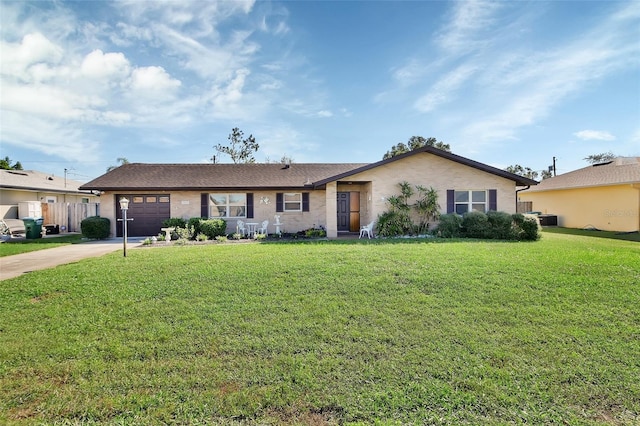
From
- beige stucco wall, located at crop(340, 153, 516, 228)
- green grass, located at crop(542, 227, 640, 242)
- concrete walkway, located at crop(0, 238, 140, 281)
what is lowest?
concrete walkway, located at crop(0, 238, 140, 281)

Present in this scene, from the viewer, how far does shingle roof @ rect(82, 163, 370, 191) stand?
15.8 m

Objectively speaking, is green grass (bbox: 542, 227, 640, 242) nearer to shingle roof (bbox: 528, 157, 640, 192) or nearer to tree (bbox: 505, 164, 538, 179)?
shingle roof (bbox: 528, 157, 640, 192)

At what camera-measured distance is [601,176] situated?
1905 cm

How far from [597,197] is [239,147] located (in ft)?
124

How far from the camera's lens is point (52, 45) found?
10.8 metres

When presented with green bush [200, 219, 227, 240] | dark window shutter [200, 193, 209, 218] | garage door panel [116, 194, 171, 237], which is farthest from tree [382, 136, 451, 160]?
garage door panel [116, 194, 171, 237]

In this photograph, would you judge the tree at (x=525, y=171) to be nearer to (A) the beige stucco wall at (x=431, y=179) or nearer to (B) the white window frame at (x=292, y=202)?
(A) the beige stucco wall at (x=431, y=179)

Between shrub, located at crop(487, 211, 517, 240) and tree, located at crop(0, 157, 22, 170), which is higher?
tree, located at crop(0, 157, 22, 170)

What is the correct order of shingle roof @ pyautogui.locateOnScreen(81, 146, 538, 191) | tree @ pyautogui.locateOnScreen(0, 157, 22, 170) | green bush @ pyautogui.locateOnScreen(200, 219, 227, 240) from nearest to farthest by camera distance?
shingle roof @ pyautogui.locateOnScreen(81, 146, 538, 191)
green bush @ pyautogui.locateOnScreen(200, 219, 227, 240)
tree @ pyautogui.locateOnScreen(0, 157, 22, 170)

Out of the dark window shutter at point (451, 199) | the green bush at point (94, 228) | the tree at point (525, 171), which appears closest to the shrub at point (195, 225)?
the green bush at point (94, 228)

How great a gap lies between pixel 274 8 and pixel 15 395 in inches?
478

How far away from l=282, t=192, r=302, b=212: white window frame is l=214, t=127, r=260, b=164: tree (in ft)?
89.2

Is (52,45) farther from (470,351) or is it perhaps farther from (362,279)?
(470,351)

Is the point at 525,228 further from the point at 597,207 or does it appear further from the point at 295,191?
the point at 295,191
